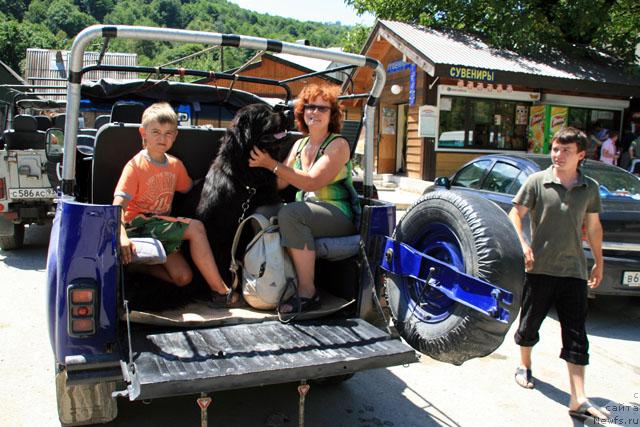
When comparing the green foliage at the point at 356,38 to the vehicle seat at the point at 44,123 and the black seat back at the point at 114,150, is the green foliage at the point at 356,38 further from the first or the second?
the black seat back at the point at 114,150

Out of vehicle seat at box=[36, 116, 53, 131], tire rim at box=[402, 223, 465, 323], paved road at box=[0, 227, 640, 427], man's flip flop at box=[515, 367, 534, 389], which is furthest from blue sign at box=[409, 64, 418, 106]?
tire rim at box=[402, 223, 465, 323]

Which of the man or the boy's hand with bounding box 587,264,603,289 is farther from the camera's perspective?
the boy's hand with bounding box 587,264,603,289

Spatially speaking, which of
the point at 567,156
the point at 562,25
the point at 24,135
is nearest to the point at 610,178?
the point at 567,156

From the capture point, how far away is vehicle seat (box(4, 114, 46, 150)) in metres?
7.37

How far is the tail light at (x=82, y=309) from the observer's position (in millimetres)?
2605

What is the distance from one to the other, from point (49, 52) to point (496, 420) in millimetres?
30263

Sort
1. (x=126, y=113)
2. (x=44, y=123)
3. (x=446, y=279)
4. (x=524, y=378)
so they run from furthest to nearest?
(x=44, y=123)
(x=126, y=113)
(x=524, y=378)
(x=446, y=279)

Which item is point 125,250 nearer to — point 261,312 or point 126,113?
point 261,312

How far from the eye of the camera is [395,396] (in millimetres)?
3906

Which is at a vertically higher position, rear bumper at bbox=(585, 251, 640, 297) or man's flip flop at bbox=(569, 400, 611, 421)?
rear bumper at bbox=(585, 251, 640, 297)

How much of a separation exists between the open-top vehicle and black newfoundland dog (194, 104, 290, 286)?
0.13m

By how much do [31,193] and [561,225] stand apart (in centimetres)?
696

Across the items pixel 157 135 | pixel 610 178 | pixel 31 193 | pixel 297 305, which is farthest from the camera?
pixel 31 193

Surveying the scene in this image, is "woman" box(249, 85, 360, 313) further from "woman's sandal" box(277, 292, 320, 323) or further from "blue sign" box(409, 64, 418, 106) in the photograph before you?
"blue sign" box(409, 64, 418, 106)
